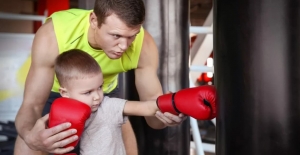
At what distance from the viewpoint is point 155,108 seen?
1222mm

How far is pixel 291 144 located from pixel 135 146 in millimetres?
939

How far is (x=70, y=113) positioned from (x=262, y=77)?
54cm

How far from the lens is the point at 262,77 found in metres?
0.71

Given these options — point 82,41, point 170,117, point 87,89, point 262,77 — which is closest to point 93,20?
point 82,41

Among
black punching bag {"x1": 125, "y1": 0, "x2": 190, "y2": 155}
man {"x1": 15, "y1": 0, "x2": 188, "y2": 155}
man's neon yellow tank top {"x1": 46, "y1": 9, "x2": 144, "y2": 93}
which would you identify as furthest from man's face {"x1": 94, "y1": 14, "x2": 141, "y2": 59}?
black punching bag {"x1": 125, "y1": 0, "x2": 190, "y2": 155}

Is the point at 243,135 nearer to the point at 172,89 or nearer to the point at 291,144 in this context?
the point at 291,144

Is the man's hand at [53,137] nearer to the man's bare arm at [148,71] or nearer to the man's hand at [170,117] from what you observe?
the man's hand at [170,117]

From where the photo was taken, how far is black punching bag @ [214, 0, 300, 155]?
0.69 metres

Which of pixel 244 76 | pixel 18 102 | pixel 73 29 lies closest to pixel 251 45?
pixel 244 76

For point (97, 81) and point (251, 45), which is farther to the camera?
point (97, 81)

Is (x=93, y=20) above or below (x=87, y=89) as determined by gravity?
above

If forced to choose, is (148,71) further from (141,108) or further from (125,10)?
(125,10)

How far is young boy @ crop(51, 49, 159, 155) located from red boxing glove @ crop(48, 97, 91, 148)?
63 mm

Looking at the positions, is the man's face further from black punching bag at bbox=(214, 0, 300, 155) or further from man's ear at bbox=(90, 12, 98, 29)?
black punching bag at bbox=(214, 0, 300, 155)
